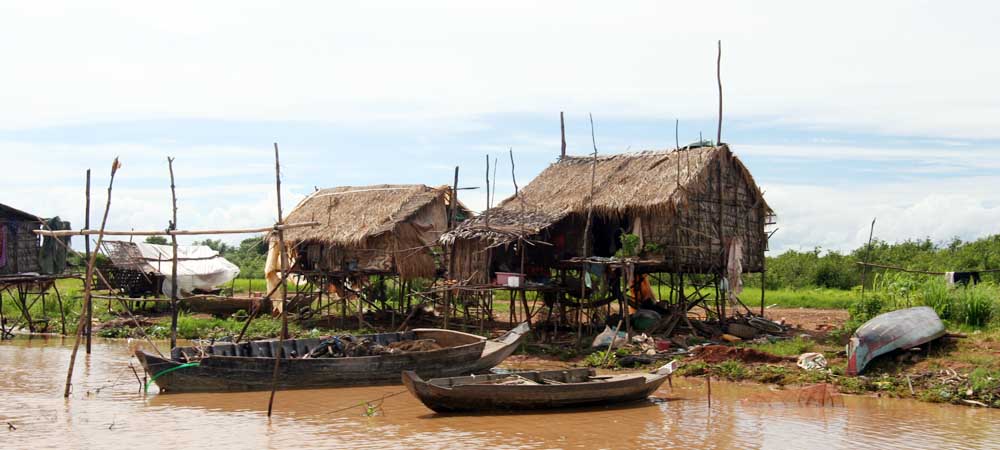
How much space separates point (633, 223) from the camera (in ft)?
59.5

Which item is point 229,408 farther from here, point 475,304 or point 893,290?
point 893,290

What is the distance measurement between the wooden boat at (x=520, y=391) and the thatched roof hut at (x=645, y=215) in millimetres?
5545

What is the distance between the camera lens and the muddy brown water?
34.3 feet

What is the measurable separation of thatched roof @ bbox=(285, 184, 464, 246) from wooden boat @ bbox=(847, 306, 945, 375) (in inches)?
405

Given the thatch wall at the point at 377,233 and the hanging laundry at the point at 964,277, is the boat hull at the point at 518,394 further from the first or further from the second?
the thatch wall at the point at 377,233

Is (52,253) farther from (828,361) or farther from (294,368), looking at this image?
(828,361)

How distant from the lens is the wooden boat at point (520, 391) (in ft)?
37.2

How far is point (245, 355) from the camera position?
13.8 metres

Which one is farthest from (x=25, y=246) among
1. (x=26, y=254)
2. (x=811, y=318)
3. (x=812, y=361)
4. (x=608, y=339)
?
(x=811, y=318)

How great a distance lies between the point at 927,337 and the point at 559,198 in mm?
7552

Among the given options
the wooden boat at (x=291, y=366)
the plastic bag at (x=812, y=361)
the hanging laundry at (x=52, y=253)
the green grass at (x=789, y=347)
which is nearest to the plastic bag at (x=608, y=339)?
the green grass at (x=789, y=347)

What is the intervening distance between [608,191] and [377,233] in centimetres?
520

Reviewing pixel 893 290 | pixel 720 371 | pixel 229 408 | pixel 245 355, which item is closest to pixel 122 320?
pixel 245 355

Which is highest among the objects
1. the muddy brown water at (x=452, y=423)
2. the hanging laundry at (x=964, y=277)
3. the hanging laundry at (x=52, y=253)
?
the hanging laundry at (x=52, y=253)
